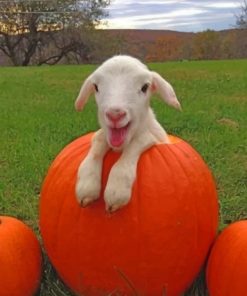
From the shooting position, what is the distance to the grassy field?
3.89 metres

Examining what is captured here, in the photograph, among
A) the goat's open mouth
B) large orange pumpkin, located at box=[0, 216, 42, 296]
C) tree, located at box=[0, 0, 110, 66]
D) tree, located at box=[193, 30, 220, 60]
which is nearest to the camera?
the goat's open mouth

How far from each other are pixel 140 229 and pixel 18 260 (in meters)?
0.61

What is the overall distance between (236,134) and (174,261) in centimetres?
347

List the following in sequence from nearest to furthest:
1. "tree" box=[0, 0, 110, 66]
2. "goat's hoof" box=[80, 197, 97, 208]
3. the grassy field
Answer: "goat's hoof" box=[80, 197, 97, 208], the grassy field, "tree" box=[0, 0, 110, 66]

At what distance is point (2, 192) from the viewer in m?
4.11

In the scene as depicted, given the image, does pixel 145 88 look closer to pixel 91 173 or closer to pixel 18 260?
pixel 91 173

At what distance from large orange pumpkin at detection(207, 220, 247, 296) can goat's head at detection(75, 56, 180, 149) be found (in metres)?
0.65

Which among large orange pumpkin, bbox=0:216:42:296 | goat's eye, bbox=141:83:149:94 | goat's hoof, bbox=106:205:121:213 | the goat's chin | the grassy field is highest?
goat's eye, bbox=141:83:149:94

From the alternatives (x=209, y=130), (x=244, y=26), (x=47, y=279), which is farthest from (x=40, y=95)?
(x=244, y=26)

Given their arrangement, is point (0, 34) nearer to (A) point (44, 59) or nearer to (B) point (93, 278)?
(A) point (44, 59)

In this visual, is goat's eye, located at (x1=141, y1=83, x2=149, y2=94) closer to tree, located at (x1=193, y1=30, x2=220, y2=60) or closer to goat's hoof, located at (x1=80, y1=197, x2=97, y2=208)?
goat's hoof, located at (x1=80, y1=197, x2=97, y2=208)

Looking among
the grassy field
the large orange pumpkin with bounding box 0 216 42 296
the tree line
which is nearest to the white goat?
the large orange pumpkin with bounding box 0 216 42 296

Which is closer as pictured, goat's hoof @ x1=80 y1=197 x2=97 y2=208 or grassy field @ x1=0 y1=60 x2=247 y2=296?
goat's hoof @ x1=80 y1=197 x2=97 y2=208

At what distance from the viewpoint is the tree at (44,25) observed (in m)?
36.8
